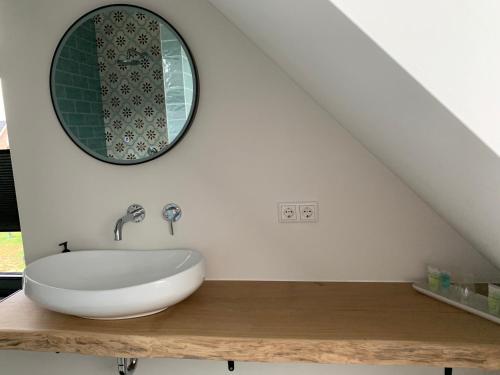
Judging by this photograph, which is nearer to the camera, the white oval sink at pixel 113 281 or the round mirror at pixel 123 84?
the white oval sink at pixel 113 281

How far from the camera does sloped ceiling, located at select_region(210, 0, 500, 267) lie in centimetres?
67

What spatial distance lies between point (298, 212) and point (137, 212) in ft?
2.25

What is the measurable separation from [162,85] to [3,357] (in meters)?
1.41

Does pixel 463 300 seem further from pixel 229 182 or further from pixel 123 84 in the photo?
pixel 123 84

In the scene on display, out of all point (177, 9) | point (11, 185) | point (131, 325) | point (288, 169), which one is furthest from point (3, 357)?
point (177, 9)

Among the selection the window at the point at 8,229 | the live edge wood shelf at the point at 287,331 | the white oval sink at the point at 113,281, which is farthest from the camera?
the window at the point at 8,229

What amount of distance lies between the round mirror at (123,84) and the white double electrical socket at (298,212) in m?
0.53

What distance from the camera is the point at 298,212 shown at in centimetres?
167

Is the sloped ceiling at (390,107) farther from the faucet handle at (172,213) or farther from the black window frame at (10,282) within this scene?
the black window frame at (10,282)

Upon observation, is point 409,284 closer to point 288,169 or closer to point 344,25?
point 288,169

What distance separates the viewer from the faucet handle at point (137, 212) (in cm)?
176

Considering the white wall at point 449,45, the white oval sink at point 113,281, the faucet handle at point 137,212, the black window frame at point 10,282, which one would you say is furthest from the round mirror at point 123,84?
the white wall at point 449,45

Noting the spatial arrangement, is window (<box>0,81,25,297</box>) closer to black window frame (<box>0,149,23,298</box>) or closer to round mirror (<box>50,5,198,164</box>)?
black window frame (<box>0,149,23,298</box>)

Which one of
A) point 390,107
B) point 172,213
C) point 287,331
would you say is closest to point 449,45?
point 390,107
